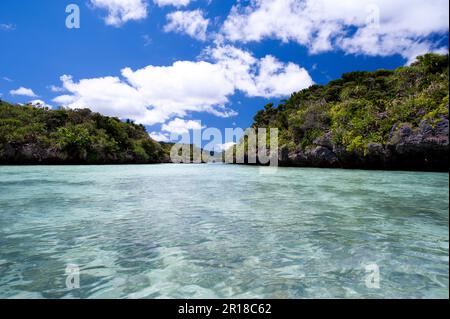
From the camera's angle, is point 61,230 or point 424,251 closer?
point 424,251

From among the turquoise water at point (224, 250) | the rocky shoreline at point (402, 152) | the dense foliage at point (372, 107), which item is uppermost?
the dense foliage at point (372, 107)

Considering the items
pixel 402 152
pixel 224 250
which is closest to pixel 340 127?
pixel 402 152

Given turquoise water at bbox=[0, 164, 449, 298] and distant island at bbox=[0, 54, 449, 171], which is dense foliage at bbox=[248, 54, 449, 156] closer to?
distant island at bbox=[0, 54, 449, 171]

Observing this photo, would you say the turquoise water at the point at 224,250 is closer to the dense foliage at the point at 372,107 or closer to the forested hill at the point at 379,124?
the forested hill at the point at 379,124

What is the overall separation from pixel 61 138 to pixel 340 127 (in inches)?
1506

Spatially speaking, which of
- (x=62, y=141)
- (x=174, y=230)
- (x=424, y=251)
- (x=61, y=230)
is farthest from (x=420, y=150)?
(x=62, y=141)

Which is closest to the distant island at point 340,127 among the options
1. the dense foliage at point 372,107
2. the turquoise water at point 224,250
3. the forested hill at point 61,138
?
the dense foliage at point 372,107

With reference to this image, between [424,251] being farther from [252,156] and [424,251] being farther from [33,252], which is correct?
[252,156]

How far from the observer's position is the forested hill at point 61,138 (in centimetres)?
3688

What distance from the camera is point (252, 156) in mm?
40375

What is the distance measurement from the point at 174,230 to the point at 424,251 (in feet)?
12.3

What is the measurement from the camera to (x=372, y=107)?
24641 mm

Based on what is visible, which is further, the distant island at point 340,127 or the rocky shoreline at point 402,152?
the distant island at point 340,127

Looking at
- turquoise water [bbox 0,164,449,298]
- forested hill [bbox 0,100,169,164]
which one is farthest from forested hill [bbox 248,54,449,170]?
forested hill [bbox 0,100,169,164]
